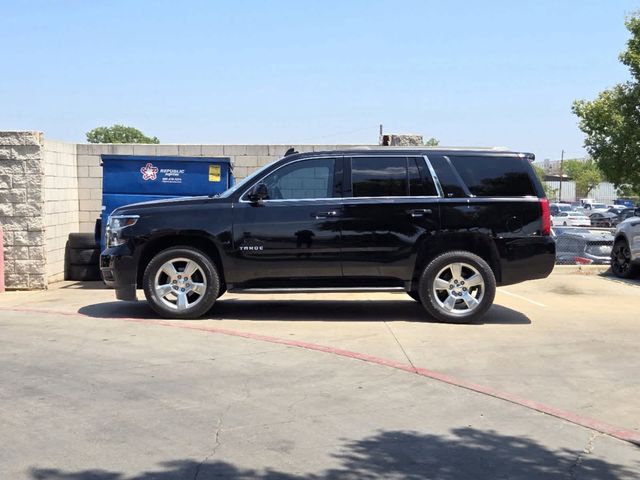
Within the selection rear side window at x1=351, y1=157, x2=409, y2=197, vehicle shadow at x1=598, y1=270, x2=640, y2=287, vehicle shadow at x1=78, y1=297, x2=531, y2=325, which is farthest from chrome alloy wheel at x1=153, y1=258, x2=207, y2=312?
vehicle shadow at x1=598, y1=270, x2=640, y2=287

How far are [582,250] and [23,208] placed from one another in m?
10.8

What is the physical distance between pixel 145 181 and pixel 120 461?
8118 millimetres

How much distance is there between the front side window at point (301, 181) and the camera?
29.5ft

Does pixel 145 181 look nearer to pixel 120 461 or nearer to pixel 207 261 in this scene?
pixel 207 261

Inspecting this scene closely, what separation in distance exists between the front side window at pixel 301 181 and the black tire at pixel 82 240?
507cm

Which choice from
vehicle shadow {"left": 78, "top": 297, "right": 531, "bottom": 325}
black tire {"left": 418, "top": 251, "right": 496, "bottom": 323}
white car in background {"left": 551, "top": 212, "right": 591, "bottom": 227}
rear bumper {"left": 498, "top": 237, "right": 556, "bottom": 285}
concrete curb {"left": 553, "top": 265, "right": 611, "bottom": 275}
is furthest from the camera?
white car in background {"left": 551, "top": 212, "right": 591, "bottom": 227}

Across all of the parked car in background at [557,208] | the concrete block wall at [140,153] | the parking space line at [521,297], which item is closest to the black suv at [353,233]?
the parking space line at [521,297]

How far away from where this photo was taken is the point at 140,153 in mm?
13852

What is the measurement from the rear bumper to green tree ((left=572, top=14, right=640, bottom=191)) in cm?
1707

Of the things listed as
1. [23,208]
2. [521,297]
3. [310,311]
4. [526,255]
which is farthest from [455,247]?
[23,208]

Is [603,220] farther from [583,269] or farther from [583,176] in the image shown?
[583,176]

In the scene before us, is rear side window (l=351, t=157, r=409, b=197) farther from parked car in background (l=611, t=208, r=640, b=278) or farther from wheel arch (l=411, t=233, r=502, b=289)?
parked car in background (l=611, t=208, r=640, b=278)

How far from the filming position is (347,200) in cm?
893

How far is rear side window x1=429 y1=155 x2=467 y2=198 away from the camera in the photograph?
29.5 feet
